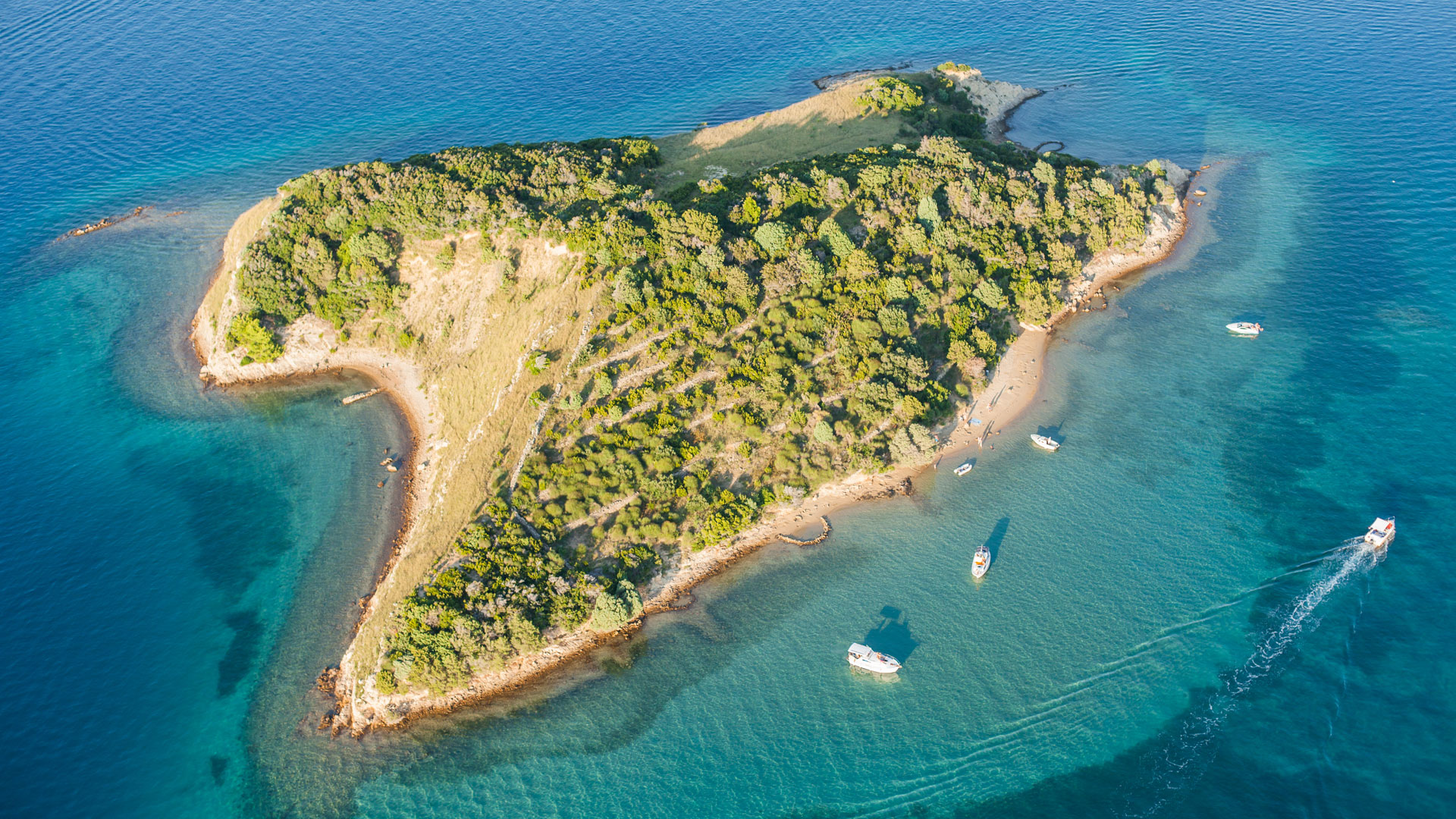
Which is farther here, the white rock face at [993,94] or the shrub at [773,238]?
the white rock face at [993,94]

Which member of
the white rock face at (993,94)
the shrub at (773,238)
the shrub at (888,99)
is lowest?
the shrub at (773,238)

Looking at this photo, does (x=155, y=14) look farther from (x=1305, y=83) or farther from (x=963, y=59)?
(x=1305, y=83)

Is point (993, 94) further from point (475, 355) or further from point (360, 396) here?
point (360, 396)

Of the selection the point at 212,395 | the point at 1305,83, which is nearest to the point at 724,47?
the point at 1305,83

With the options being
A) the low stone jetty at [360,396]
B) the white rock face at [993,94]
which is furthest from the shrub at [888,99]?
the low stone jetty at [360,396]

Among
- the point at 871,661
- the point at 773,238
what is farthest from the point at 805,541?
the point at 773,238

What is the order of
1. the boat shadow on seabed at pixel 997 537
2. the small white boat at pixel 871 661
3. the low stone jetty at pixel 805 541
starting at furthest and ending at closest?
the low stone jetty at pixel 805 541, the boat shadow on seabed at pixel 997 537, the small white boat at pixel 871 661

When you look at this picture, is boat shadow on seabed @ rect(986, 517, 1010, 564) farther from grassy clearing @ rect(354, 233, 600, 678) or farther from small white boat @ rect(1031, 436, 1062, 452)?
grassy clearing @ rect(354, 233, 600, 678)

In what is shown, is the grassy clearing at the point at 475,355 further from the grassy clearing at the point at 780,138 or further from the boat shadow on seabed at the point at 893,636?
the boat shadow on seabed at the point at 893,636
